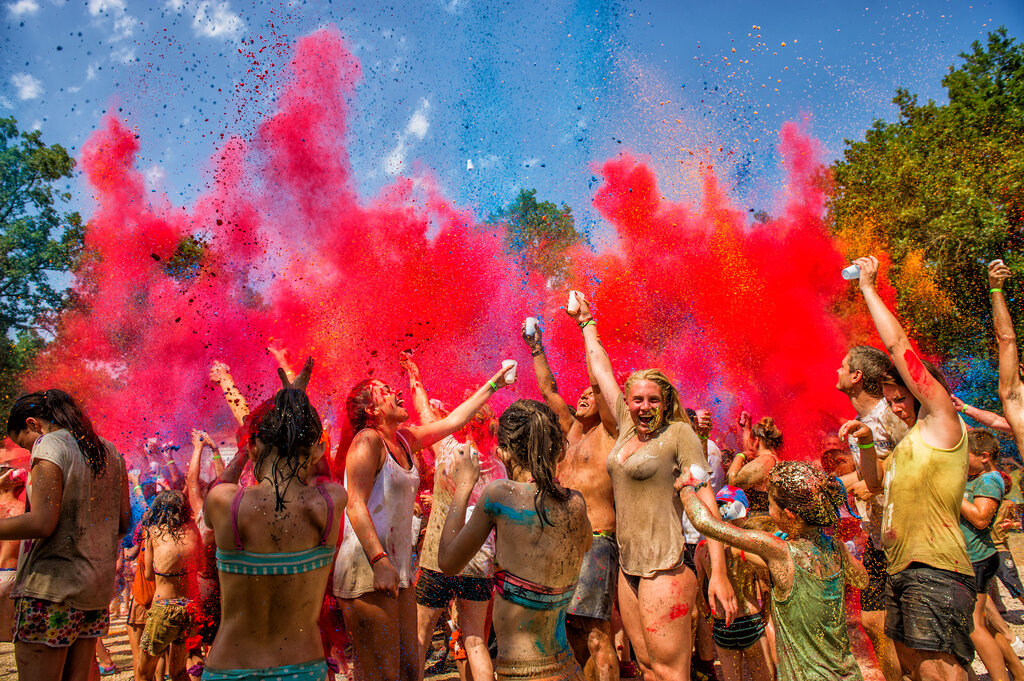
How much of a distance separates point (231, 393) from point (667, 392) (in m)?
3.01

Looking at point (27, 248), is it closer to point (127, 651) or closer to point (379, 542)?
point (127, 651)

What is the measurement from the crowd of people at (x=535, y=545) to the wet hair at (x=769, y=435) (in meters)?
0.87

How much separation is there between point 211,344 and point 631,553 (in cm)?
706

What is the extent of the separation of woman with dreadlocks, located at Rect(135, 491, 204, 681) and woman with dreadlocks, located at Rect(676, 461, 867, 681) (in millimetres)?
3742

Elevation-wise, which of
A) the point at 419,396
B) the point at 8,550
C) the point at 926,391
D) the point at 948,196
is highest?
the point at 948,196

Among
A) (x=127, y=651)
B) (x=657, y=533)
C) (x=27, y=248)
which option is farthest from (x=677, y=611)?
(x=27, y=248)

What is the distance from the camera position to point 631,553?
3.64m

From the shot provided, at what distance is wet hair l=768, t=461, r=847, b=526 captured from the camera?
317 centimetres

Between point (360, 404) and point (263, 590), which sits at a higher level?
point (360, 404)

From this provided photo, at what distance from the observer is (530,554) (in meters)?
2.74

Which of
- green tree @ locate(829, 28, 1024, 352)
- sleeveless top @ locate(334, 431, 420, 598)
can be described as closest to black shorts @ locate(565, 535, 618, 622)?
sleeveless top @ locate(334, 431, 420, 598)

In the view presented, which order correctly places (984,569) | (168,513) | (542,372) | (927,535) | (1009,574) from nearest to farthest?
(927,535) → (984,569) → (168,513) → (542,372) → (1009,574)

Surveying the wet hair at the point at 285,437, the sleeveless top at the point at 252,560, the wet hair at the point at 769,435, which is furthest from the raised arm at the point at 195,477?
the wet hair at the point at 769,435

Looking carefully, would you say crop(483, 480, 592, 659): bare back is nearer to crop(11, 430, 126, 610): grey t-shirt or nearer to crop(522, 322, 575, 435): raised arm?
crop(522, 322, 575, 435): raised arm
